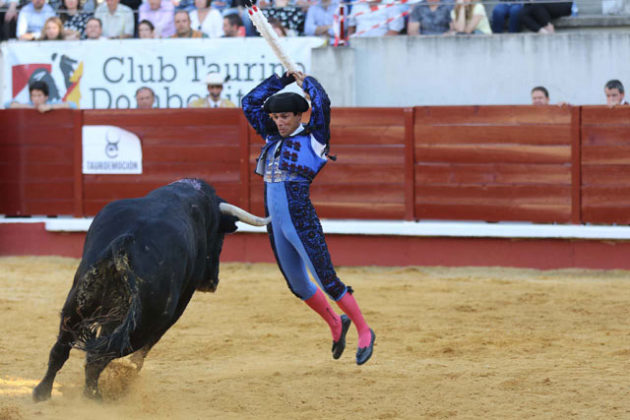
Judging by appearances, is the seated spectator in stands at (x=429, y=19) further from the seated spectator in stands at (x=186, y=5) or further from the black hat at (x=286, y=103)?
the black hat at (x=286, y=103)

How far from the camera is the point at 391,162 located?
7938 millimetres

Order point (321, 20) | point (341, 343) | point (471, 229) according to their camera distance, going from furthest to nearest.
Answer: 1. point (321, 20)
2. point (471, 229)
3. point (341, 343)

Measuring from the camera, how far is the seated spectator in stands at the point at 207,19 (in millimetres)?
8742

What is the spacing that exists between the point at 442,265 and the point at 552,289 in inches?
48.2

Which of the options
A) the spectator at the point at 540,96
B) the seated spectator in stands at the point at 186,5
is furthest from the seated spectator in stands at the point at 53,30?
the spectator at the point at 540,96

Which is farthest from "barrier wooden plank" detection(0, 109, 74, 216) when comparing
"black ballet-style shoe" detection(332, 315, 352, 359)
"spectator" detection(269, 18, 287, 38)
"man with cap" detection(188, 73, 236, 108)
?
"black ballet-style shoe" detection(332, 315, 352, 359)

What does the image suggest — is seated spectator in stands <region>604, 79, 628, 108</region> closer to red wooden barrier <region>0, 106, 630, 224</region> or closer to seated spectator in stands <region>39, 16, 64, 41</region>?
red wooden barrier <region>0, 106, 630, 224</region>

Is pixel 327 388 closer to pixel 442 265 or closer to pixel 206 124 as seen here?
pixel 442 265

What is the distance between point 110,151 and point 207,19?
4.56 feet

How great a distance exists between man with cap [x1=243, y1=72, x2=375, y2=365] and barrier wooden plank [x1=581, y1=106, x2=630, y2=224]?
3829 mm

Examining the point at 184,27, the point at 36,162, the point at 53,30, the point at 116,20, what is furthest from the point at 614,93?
the point at 53,30

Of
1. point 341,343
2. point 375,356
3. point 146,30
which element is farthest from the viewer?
point 146,30

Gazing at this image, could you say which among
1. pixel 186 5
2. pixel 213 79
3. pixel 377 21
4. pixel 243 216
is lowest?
pixel 243 216

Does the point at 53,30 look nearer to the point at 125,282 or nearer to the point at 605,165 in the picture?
the point at 605,165
